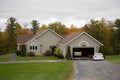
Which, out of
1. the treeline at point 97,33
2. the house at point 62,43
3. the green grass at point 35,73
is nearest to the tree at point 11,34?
the treeline at point 97,33

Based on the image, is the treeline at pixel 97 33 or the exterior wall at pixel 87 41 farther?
the treeline at pixel 97 33

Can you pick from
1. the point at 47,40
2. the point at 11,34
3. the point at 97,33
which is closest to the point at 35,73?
the point at 47,40

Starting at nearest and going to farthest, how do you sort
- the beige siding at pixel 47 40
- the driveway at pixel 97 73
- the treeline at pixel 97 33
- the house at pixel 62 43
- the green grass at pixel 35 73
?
1. the driveway at pixel 97 73
2. the green grass at pixel 35 73
3. the house at pixel 62 43
4. the beige siding at pixel 47 40
5. the treeline at pixel 97 33

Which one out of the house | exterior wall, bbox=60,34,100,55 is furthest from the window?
exterior wall, bbox=60,34,100,55

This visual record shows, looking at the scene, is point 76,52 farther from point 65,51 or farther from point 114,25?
point 114,25

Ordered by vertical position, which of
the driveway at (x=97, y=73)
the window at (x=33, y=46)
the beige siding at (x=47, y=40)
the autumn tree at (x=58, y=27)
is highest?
the autumn tree at (x=58, y=27)

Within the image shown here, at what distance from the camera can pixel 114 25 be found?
76125 mm

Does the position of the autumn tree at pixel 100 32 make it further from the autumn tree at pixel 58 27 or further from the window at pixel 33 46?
the autumn tree at pixel 58 27

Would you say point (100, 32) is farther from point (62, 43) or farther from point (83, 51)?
point (62, 43)

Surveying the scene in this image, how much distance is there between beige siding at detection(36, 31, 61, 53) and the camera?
60.5 m

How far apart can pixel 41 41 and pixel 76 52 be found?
8058 millimetres

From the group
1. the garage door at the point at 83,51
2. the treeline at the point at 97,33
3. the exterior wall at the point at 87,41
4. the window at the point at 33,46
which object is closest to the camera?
the exterior wall at the point at 87,41

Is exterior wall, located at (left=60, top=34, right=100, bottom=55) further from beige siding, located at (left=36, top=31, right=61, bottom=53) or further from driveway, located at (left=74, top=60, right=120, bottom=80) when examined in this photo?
driveway, located at (left=74, top=60, right=120, bottom=80)

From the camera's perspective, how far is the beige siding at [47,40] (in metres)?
60.5
